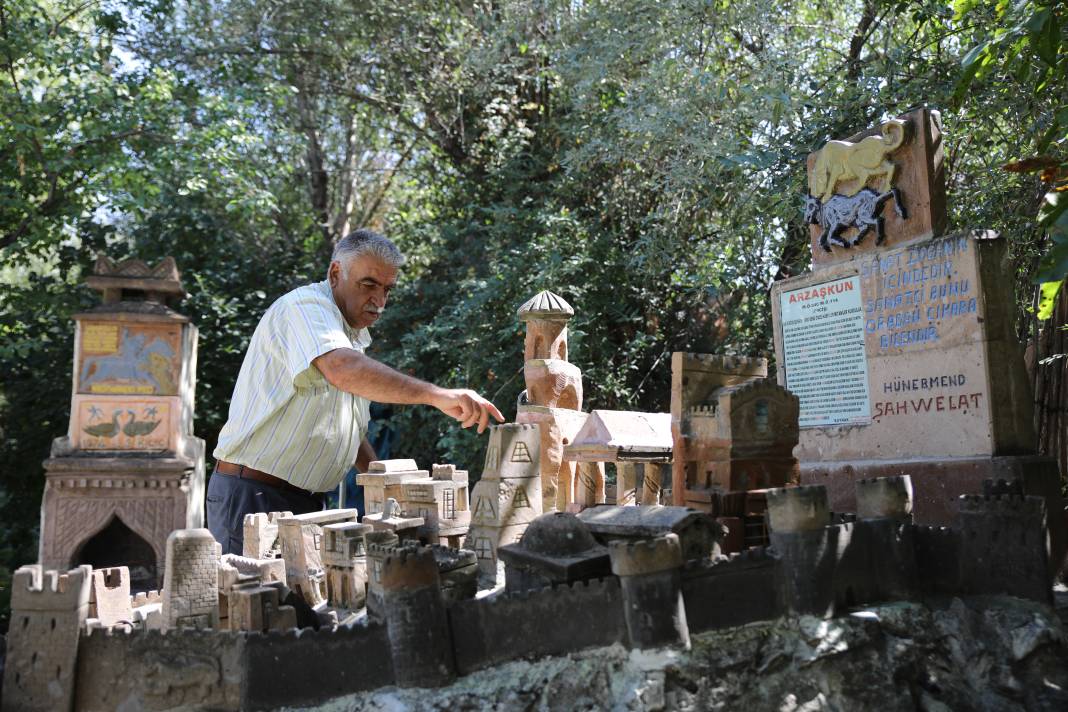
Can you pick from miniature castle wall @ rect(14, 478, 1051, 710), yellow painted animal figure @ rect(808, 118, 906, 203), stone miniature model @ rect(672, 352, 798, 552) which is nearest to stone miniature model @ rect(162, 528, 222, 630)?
miniature castle wall @ rect(14, 478, 1051, 710)

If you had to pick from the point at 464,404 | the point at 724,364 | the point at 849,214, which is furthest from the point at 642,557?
the point at 849,214

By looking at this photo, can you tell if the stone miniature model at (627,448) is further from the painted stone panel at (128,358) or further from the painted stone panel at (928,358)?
the painted stone panel at (128,358)

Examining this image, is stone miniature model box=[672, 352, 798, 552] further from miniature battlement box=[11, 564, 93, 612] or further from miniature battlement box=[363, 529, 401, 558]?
miniature battlement box=[11, 564, 93, 612]

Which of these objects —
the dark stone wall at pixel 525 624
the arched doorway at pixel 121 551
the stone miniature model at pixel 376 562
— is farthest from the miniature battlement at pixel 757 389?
the arched doorway at pixel 121 551

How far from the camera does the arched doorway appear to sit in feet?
21.7

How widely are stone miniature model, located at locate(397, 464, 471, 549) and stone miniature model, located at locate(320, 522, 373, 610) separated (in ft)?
3.10

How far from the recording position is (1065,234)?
2750mm

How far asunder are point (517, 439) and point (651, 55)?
24.1 ft

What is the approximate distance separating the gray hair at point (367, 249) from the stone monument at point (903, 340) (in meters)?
3.03

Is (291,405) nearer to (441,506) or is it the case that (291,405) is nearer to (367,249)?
(367,249)

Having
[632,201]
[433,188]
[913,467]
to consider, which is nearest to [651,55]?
[632,201]

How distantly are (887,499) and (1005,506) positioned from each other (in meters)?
0.48

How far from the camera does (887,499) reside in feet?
13.5

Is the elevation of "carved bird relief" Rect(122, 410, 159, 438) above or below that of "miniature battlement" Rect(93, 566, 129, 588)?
above
